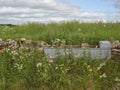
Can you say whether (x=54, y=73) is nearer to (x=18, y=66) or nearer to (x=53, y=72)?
(x=53, y=72)

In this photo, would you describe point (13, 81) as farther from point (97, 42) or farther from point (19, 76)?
point (97, 42)

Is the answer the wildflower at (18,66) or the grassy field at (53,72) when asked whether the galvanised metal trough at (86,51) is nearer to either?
the grassy field at (53,72)

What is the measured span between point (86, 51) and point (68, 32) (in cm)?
202

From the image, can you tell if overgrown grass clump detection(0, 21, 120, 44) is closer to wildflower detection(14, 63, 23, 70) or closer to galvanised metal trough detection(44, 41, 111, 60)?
galvanised metal trough detection(44, 41, 111, 60)

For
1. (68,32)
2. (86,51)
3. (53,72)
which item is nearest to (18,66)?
(53,72)

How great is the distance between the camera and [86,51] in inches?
310

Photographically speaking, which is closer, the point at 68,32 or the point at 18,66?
the point at 18,66

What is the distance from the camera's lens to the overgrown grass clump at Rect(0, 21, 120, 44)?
29.6 ft

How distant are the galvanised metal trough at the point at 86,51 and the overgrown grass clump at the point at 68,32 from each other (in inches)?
32.6

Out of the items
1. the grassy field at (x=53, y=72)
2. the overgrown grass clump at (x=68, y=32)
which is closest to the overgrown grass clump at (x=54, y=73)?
the grassy field at (x=53, y=72)

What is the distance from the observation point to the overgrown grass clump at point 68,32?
9031mm

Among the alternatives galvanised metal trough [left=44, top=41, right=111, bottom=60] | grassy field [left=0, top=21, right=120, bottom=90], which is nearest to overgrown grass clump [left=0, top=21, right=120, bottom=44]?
galvanised metal trough [left=44, top=41, right=111, bottom=60]

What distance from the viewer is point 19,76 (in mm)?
6961

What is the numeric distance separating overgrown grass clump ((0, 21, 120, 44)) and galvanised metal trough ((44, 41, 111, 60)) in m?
0.83
